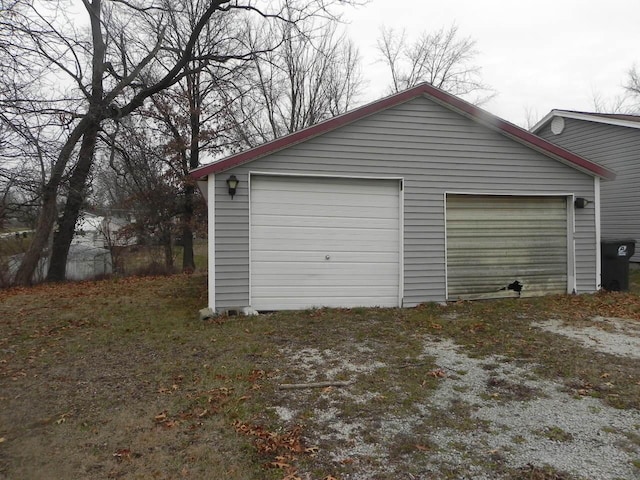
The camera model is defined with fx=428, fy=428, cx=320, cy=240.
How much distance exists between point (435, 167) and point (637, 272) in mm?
7499

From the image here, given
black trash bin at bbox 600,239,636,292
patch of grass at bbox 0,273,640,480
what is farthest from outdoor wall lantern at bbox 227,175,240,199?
black trash bin at bbox 600,239,636,292

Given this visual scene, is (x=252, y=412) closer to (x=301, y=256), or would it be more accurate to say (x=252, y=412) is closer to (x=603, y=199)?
(x=301, y=256)

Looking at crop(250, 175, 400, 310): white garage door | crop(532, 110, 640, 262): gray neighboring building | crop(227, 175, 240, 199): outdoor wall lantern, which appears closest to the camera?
crop(227, 175, 240, 199): outdoor wall lantern

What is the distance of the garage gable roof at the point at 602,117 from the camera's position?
37.6ft

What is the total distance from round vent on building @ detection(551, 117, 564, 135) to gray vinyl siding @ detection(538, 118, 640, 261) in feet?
1.81

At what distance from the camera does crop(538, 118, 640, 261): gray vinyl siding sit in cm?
1161

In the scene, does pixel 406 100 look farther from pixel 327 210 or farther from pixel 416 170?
pixel 327 210

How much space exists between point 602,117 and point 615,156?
1.19 metres

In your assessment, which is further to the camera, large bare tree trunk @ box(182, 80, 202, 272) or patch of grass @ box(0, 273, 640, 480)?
large bare tree trunk @ box(182, 80, 202, 272)

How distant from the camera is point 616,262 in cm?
897

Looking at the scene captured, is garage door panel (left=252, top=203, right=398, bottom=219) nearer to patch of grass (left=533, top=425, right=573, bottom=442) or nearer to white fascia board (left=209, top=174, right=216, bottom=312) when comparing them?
white fascia board (left=209, top=174, right=216, bottom=312)

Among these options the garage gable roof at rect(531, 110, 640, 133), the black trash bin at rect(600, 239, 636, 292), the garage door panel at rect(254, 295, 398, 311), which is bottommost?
the garage door panel at rect(254, 295, 398, 311)

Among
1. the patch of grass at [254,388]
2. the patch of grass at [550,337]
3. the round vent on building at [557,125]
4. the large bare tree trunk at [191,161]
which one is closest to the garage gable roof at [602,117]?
the round vent on building at [557,125]

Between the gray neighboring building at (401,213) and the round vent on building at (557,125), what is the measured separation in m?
6.19
